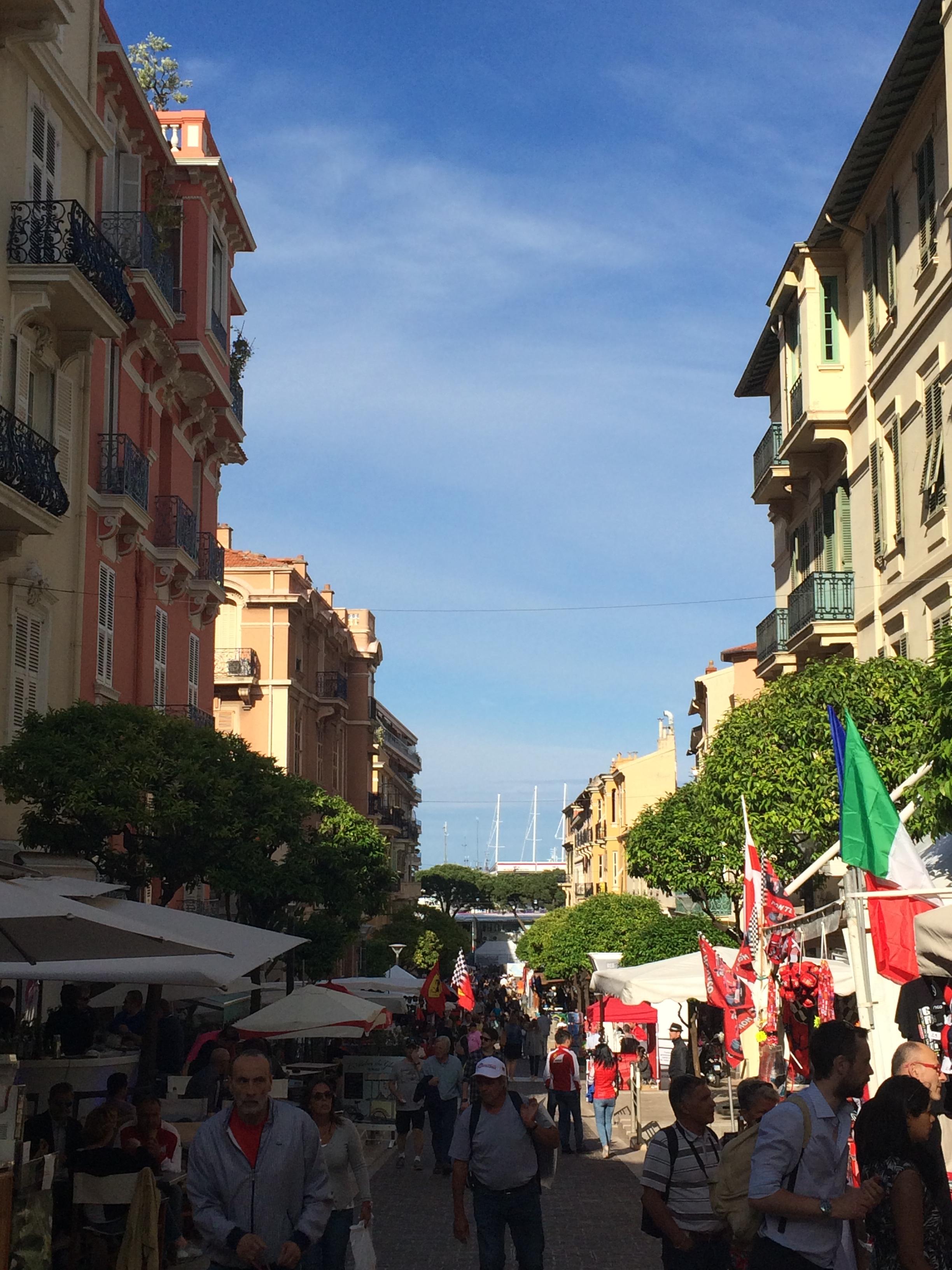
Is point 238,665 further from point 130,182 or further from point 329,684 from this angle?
point 130,182

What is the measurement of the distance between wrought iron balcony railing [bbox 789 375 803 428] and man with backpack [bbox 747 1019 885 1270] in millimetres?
24907

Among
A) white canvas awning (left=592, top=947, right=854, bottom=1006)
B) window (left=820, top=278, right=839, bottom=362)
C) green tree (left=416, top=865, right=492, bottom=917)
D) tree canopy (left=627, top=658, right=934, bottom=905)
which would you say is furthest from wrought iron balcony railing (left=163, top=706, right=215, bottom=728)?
green tree (left=416, top=865, right=492, bottom=917)

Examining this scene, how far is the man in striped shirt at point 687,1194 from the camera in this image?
7805 millimetres

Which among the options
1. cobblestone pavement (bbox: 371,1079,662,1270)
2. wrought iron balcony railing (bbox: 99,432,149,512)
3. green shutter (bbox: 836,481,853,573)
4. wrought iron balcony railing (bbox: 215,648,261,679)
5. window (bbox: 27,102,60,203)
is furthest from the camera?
wrought iron balcony railing (bbox: 215,648,261,679)

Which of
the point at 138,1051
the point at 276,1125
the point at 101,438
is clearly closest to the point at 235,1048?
the point at 138,1051

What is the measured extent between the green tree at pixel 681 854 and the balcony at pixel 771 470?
6433 mm

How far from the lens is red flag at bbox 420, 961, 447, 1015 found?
104 feet

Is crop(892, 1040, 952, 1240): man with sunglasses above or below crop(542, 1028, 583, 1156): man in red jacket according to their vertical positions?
above

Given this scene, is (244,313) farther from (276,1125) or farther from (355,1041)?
(276,1125)

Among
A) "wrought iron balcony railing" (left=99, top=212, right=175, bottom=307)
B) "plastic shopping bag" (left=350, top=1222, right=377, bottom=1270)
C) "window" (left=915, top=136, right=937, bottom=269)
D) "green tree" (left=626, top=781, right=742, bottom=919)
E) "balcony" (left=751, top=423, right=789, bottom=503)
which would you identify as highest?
"wrought iron balcony railing" (left=99, top=212, right=175, bottom=307)

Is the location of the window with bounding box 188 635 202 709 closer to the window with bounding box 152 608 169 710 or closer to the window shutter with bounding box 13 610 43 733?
the window with bounding box 152 608 169 710

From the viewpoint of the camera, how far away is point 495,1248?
30.7 feet

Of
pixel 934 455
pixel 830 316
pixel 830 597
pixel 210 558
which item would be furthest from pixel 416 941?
pixel 934 455

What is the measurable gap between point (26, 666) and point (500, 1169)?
15090mm
